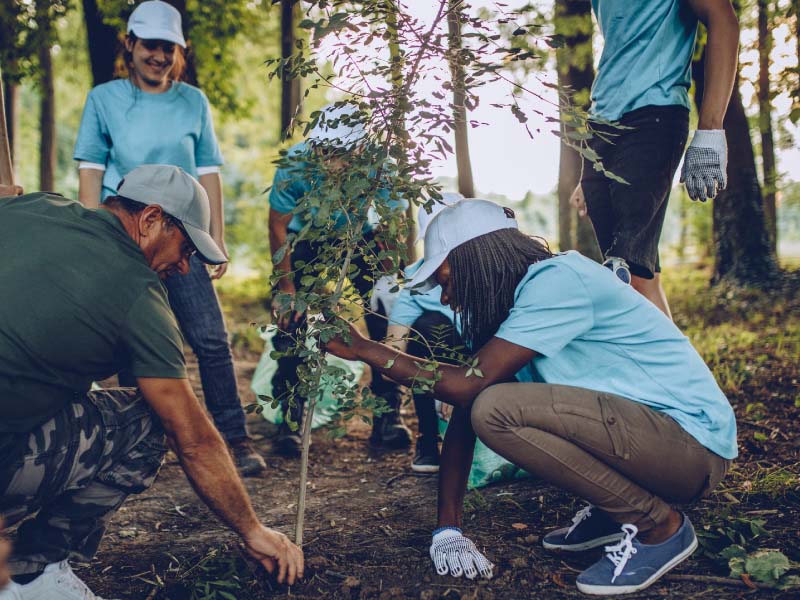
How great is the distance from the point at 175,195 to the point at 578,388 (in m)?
1.41

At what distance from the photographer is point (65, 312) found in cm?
200

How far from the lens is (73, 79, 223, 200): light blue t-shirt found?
3564mm

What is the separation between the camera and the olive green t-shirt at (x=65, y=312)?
6.47 ft

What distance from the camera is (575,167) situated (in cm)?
728

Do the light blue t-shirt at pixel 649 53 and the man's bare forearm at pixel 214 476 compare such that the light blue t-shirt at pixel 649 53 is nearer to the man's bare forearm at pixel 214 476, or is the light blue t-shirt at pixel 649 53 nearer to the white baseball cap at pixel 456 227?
the white baseball cap at pixel 456 227

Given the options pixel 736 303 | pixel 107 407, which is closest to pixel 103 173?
pixel 107 407

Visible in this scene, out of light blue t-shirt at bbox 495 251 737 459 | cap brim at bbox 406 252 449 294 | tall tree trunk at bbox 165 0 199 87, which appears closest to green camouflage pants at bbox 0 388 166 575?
cap brim at bbox 406 252 449 294

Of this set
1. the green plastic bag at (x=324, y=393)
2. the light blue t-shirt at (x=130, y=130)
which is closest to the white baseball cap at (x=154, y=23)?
the light blue t-shirt at (x=130, y=130)

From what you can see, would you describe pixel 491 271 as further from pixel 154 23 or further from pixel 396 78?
pixel 154 23

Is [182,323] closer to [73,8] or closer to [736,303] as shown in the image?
[73,8]

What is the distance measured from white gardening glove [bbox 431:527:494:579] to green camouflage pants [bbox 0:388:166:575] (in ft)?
3.20

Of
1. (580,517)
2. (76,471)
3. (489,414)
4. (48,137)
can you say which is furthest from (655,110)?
(48,137)

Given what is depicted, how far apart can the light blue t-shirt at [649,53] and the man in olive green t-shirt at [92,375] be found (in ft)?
5.79

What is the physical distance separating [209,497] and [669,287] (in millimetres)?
8771
